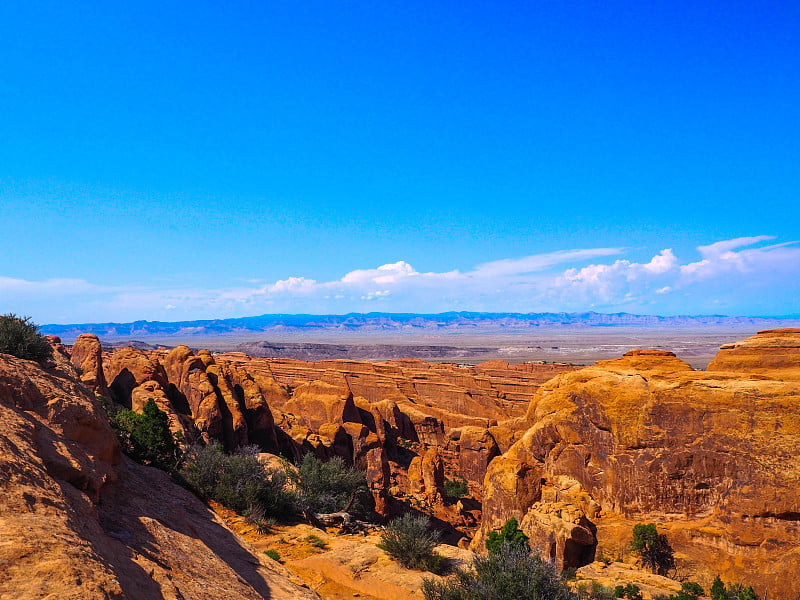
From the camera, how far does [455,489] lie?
147 ft

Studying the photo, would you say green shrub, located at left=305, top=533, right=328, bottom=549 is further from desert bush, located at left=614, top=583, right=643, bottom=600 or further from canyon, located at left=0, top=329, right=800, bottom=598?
desert bush, located at left=614, top=583, right=643, bottom=600

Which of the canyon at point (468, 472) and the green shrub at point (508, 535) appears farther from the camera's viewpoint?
the green shrub at point (508, 535)

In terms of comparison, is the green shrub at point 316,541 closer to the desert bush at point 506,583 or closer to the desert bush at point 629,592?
the desert bush at point 506,583

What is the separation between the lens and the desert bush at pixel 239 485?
64.3 ft

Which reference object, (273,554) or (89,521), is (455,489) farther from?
(89,521)

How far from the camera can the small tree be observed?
835 inches

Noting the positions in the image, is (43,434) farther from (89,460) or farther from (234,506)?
(234,506)

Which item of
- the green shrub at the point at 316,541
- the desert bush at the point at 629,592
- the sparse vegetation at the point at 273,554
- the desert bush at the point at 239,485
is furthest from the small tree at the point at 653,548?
the sparse vegetation at the point at 273,554

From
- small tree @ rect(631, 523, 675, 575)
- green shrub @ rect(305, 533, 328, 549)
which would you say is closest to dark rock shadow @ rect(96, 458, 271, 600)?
green shrub @ rect(305, 533, 328, 549)

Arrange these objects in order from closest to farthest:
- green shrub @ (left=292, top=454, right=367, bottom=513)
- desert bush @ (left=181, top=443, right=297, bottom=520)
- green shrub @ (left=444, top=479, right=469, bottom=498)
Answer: desert bush @ (left=181, top=443, right=297, bottom=520) < green shrub @ (left=292, top=454, right=367, bottom=513) < green shrub @ (left=444, top=479, right=469, bottom=498)

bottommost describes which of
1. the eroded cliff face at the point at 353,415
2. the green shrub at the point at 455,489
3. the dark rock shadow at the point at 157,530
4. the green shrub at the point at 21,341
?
the green shrub at the point at 455,489

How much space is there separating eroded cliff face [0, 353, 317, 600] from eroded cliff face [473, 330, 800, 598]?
15.3 meters

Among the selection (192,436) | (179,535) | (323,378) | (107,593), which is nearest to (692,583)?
(179,535)

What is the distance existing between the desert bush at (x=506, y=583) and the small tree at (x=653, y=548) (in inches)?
417
